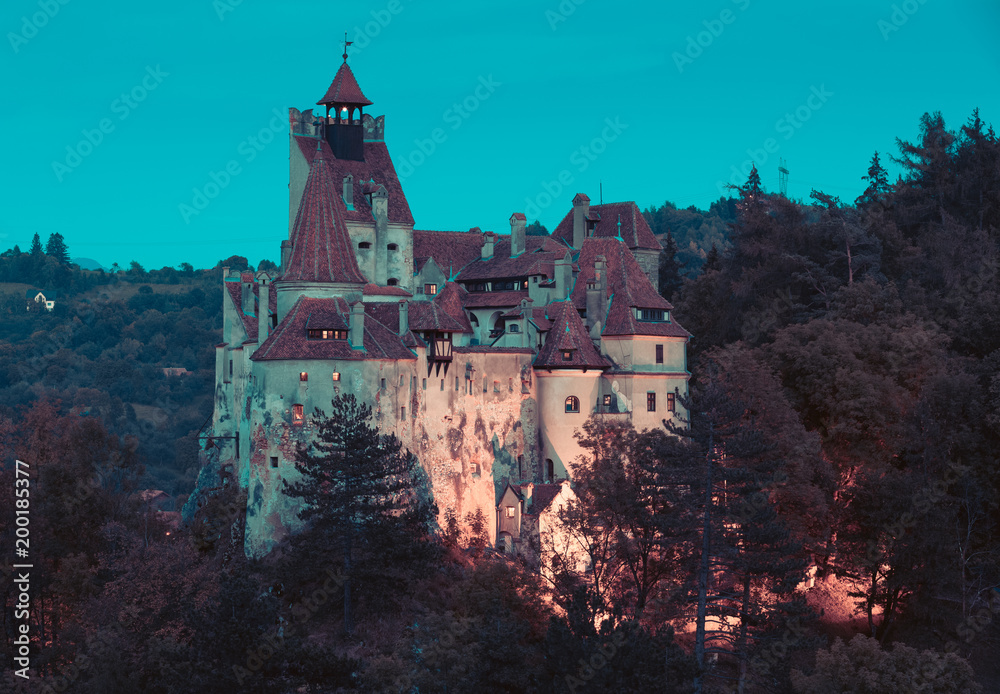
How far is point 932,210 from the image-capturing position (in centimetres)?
9088

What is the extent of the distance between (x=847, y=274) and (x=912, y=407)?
18612mm

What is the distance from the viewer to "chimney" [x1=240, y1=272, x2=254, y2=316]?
80.4 m

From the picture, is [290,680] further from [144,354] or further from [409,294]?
[144,354]

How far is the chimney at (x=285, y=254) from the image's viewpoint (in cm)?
6843

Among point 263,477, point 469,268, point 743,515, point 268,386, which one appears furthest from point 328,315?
point 743,515

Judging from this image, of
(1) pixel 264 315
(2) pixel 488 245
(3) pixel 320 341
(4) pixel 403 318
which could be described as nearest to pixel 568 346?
(4) pixel 403 318

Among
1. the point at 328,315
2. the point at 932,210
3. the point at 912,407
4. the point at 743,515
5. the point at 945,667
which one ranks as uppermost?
the point at 932,210

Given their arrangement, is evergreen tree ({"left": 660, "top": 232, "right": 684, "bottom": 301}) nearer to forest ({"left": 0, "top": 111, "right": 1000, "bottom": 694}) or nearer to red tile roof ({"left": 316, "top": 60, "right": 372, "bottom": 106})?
forest ({"left": 0, "top": 111, "right": 1000, "bottom": 694})

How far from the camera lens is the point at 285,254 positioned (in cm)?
7269

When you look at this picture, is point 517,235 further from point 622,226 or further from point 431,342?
point 431,342

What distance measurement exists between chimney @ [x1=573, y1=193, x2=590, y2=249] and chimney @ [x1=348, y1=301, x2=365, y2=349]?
975 inches

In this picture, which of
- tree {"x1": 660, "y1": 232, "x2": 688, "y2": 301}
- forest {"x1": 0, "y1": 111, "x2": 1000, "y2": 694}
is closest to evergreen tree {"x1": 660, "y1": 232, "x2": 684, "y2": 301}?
tree {"x1": 660, "y1": 232, "x2": 688, "y2": 301}

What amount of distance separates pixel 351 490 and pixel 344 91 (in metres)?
32.8

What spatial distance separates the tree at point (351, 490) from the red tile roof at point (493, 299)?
1787cm
